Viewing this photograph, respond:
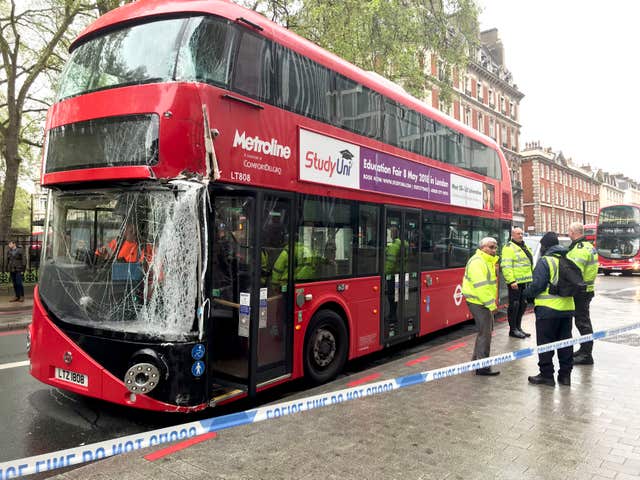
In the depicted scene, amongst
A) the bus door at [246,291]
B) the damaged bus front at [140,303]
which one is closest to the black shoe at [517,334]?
the bus door at [246,291]

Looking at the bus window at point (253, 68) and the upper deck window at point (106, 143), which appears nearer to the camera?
the upper deck window at point (106, 143)

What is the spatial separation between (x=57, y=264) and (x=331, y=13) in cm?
1380

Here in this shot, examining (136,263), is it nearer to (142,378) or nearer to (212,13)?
(142,378)

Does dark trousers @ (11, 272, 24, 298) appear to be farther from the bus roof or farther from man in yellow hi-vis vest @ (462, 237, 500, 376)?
man in yellow hi-vis vest @ (462, 237, 500, 376)

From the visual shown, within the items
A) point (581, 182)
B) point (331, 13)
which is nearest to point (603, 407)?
point (331, 13)

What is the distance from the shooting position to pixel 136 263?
4379 mm

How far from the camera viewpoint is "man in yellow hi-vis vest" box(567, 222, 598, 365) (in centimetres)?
604

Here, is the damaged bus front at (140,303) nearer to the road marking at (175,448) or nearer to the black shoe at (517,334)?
the road marking at (175,448)

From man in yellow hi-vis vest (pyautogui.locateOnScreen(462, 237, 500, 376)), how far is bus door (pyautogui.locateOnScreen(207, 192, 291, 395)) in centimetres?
266

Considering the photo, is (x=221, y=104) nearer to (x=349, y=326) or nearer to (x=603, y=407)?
(x=349, y=326)

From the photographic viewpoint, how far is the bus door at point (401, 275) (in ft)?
23.6

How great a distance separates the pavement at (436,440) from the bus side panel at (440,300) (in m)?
2.54

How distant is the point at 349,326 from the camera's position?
252 inches

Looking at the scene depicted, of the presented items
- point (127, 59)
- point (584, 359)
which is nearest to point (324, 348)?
point (584, 359)
